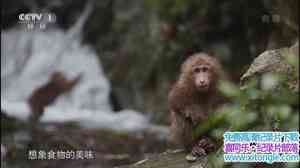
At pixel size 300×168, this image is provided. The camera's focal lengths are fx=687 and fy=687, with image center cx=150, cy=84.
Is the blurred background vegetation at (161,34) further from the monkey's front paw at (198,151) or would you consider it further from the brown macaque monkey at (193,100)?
the monkey's front paw at (198,151)

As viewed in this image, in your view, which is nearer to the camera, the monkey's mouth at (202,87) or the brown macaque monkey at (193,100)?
the brown macaque monkey at (193,100)

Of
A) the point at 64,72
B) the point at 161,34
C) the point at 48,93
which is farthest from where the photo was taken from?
the point at 64,72

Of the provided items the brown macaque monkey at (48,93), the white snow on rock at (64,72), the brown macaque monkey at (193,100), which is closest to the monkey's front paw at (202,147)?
the brown macaque monkey at (193,100)

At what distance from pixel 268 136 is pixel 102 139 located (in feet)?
26.0

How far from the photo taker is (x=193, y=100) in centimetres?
603

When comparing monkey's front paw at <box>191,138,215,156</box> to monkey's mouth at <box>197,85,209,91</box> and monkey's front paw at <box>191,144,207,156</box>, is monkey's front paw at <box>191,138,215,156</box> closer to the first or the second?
monkey's front paw at <box>191,144,207,156</box>

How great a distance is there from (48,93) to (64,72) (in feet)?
4.63

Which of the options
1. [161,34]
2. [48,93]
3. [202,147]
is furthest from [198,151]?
[161,34]

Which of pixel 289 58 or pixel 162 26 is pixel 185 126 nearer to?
pixel 289 58

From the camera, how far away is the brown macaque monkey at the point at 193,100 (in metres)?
5.87

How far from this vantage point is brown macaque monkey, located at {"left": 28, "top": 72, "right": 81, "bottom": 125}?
12.2 meters

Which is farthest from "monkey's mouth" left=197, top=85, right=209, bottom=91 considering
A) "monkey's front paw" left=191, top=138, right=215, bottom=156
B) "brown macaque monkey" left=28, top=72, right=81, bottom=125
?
"brown macaque monkey" left=28, top=72, right=81, bottom=125

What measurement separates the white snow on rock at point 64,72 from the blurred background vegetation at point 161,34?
266 millimetres

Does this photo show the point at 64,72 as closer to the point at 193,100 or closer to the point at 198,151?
the point at 193,100
